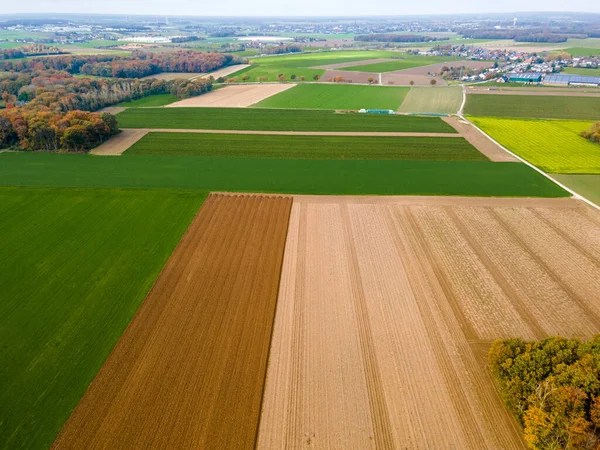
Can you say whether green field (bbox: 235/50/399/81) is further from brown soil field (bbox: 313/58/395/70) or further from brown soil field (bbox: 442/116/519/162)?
brown soil field (bbox: 442/116/519/162)

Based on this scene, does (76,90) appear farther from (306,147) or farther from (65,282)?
(65,282)

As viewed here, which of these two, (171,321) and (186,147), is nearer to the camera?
(171,321)

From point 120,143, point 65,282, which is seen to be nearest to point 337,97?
point 120,143

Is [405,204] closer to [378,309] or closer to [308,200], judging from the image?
[308,200]

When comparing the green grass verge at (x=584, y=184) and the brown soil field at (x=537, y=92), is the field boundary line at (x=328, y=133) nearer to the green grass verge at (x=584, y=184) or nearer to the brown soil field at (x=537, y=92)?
the green grass verge at (x=584, y=184)

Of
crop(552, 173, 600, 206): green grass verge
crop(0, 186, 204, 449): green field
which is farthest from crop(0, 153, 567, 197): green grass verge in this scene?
crop(0, 186, 204, 449): green field

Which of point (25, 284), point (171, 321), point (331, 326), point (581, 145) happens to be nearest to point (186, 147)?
point (25, 284)
